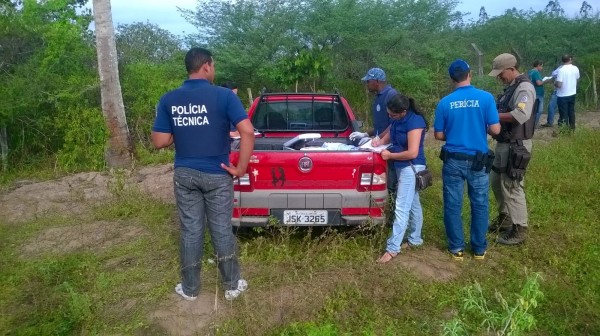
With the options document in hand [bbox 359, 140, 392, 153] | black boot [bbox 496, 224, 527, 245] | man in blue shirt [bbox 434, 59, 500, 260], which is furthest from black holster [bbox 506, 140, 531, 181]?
document in hand [bbox 359, 140, 392, 153]

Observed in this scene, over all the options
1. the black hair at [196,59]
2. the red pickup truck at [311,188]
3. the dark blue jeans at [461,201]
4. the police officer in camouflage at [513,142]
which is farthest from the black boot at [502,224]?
the black hair at [196,59]

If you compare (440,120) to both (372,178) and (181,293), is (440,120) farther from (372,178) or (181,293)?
(181,293)

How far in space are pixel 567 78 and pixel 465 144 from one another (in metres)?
7.42

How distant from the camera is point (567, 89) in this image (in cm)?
1088

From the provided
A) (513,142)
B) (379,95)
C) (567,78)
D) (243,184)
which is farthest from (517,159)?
(567,78)

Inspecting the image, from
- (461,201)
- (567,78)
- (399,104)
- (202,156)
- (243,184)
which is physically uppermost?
(567,78)

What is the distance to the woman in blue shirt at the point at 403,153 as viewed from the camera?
468cm

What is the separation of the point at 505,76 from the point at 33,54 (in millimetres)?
8890

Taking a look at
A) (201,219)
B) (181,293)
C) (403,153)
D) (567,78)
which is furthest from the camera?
(567,78)

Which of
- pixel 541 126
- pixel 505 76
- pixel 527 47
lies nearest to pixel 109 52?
pixel 505 76

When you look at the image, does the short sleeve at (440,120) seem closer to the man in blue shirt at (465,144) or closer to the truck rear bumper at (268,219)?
the man in blue shirt at (465,144)

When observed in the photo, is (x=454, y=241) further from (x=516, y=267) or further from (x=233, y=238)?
(x=233, y=238)

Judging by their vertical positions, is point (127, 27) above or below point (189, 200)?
above

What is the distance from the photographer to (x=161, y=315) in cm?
396
